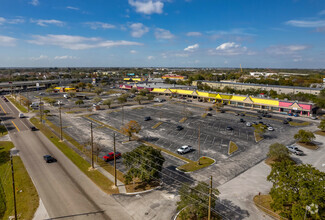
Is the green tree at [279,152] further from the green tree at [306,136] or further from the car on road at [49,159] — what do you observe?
the car on road at [49,159]

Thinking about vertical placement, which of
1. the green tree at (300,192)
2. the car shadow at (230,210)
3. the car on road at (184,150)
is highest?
the green tree at (300,192)

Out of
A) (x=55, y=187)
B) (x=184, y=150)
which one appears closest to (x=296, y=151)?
(x=184, y=150)

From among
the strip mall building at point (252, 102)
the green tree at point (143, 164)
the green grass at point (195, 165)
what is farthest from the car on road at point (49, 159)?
the strip mall building at point (252, 102)

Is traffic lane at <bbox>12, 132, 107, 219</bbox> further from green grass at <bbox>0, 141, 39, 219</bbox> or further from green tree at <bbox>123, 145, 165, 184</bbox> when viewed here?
green tree at <bbox>123, 145, 165, 184</bbox>

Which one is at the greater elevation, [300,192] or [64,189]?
[300,192]

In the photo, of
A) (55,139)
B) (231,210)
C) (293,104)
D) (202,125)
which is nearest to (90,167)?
(55,139)

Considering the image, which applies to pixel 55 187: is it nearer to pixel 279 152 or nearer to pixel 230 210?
pixel 230 210

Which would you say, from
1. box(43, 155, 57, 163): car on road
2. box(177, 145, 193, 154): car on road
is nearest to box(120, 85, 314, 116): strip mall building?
box(177, 145, 193, 154): car on road
